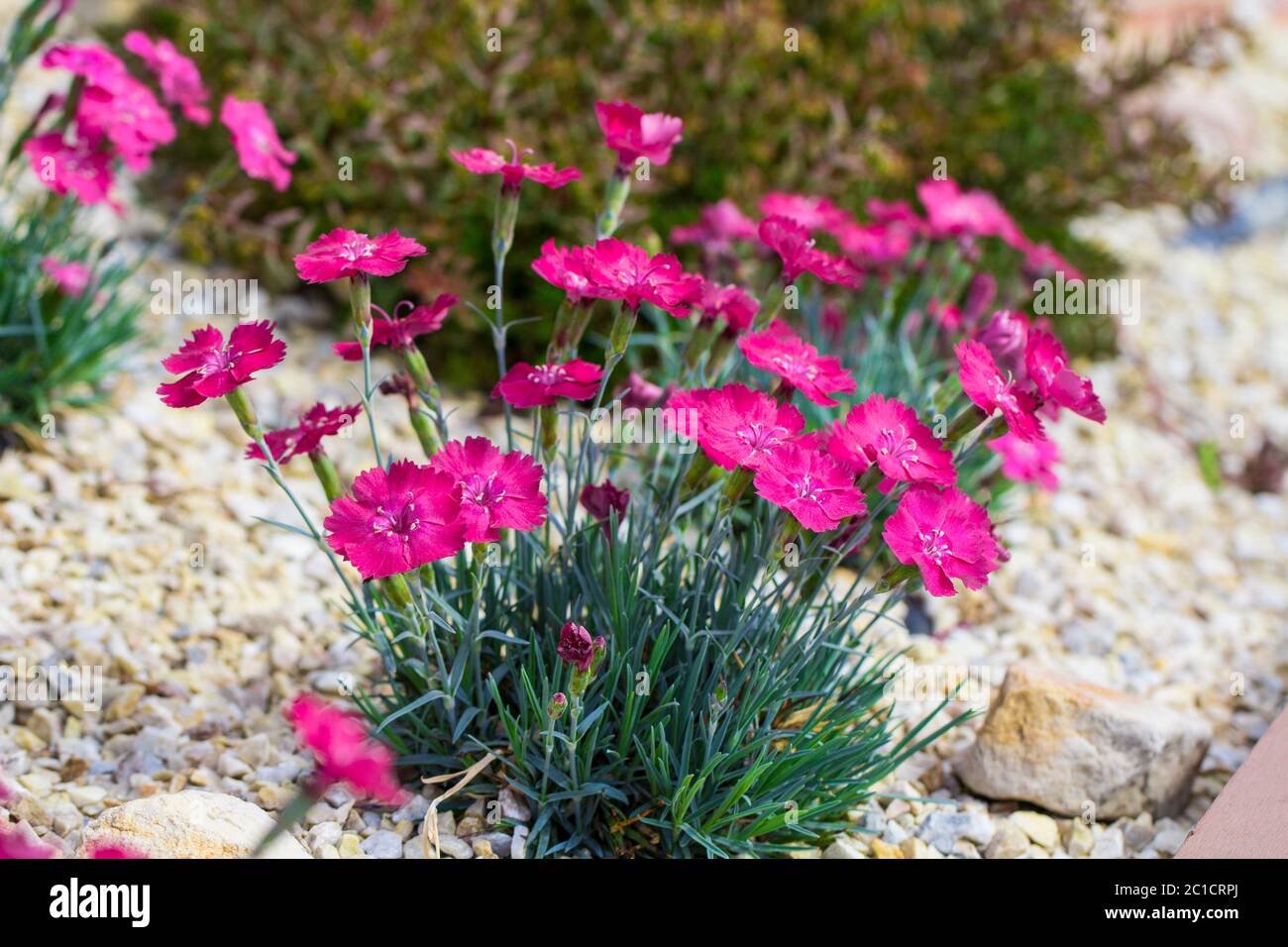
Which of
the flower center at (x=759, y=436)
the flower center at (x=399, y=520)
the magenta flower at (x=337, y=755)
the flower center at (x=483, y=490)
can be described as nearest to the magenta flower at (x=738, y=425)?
the flower center at (x=759, y=436)

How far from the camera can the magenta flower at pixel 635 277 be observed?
1.52 m

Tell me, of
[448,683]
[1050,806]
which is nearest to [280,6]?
[448,683]

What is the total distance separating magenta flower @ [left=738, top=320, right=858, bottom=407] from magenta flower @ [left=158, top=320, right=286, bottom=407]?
59 centimetres

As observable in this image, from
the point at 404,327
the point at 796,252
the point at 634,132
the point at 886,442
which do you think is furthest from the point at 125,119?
the point at 886,442

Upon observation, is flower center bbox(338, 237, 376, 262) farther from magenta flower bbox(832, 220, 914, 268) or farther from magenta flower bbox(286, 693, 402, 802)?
magenta flower bbox(832, 220, 914, 268)

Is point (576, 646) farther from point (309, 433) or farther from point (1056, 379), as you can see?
point (1056, 379)

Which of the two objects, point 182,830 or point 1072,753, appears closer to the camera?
point 182,830

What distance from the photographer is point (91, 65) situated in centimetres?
228

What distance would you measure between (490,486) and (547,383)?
0.17m

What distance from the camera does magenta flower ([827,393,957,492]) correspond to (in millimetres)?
1520

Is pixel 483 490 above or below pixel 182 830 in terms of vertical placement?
above

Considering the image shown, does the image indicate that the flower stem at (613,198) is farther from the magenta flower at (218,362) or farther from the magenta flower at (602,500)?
the magenta flower at (218,362)

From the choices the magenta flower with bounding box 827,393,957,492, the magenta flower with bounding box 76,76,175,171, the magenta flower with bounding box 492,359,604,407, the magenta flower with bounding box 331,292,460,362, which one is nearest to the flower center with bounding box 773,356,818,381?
the magenta flower with bounding box 827,393,957,492
